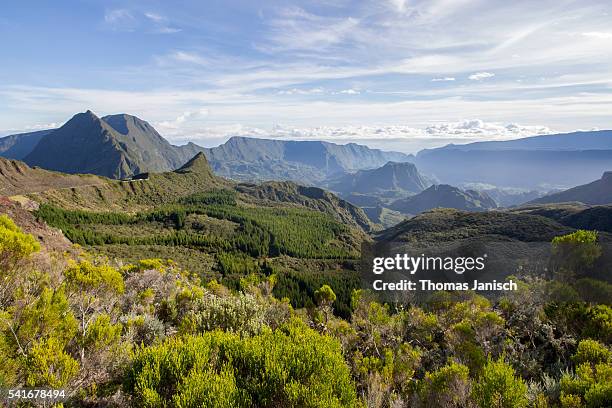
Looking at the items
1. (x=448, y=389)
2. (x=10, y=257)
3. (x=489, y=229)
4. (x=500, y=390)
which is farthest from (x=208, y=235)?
(x=500, y=390)

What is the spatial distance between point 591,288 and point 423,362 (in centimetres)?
960

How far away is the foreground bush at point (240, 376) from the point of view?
829 cm

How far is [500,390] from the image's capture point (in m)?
9.58

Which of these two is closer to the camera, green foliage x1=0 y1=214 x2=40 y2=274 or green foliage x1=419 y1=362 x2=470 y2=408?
green foliage x1=419 y1=362 x2=470 y2=408

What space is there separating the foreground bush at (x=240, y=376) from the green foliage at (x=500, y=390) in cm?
389

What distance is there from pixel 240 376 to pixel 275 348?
128cm

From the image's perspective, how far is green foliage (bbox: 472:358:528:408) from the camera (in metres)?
9.33

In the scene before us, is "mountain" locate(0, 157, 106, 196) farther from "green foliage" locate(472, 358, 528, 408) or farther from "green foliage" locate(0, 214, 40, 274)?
"green foliage" locate(472, 358, 528, 408)

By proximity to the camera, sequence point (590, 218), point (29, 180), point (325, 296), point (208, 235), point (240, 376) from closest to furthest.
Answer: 1. point (240, 376)
2. point (325, 296)
3. point (208, 235)
4. point (29, 180)
5. point (590, 218)

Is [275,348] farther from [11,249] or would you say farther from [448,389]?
[11,249]

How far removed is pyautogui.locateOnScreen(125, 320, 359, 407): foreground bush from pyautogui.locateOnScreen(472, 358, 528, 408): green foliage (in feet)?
12.8

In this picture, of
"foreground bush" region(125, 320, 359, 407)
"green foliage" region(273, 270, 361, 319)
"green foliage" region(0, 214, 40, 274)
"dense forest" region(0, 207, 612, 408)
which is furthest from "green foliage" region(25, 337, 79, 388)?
"green foliage" region(273, 270, 361, 319)

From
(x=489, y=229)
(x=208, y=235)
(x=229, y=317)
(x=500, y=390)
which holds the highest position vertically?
(x=500, y=390)

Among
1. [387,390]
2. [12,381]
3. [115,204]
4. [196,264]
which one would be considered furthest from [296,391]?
[115,204]
